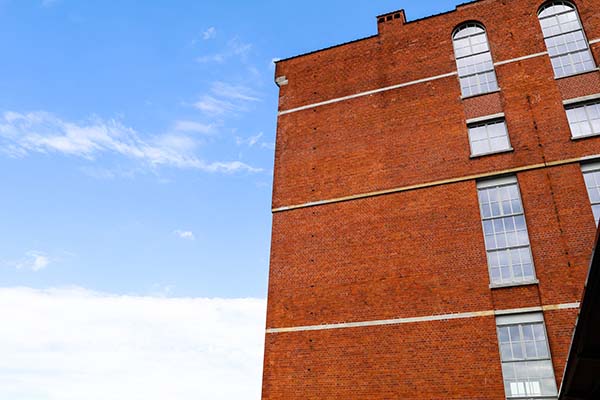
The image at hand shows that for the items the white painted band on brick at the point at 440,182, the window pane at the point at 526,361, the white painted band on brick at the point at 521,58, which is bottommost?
the window pane at the point at 526,361

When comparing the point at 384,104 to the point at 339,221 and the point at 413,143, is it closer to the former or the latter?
the point at 413,143

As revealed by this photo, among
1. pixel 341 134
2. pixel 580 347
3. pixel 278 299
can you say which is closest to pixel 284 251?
pixel 278 299

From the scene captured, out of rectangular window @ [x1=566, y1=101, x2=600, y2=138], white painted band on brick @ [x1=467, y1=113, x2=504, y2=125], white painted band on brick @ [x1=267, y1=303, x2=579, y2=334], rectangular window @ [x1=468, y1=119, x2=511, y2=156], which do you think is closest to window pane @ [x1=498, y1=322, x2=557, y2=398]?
white painted band on brick @ [x1=267, y1=303, x2=579, y2=334]

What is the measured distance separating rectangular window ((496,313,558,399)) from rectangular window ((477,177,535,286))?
1.18 m

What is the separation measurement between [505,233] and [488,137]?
3712 millimetres

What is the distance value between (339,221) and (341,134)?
387 centimetres

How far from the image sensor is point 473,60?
1808 centimetres

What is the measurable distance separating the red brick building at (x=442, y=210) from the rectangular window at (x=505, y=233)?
0.14ft

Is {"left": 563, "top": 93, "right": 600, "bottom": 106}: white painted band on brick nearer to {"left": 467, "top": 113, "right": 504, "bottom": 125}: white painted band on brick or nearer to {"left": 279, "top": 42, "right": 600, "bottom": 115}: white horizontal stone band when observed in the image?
{"left": 467, "top": 113, "right": 504, "bottom": 125}: white painted band on brick

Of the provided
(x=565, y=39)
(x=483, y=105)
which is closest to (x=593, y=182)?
(x=483, y=105)

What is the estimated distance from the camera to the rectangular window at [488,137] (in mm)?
16078

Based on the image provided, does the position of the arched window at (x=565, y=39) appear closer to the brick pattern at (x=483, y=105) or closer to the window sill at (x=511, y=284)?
the brick pattern at (x=483, y=105)

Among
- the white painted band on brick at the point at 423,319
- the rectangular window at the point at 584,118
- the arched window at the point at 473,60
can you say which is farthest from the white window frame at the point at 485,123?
the white painted band on brick at the point at 423,319

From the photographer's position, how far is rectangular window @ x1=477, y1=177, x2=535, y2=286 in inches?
552
